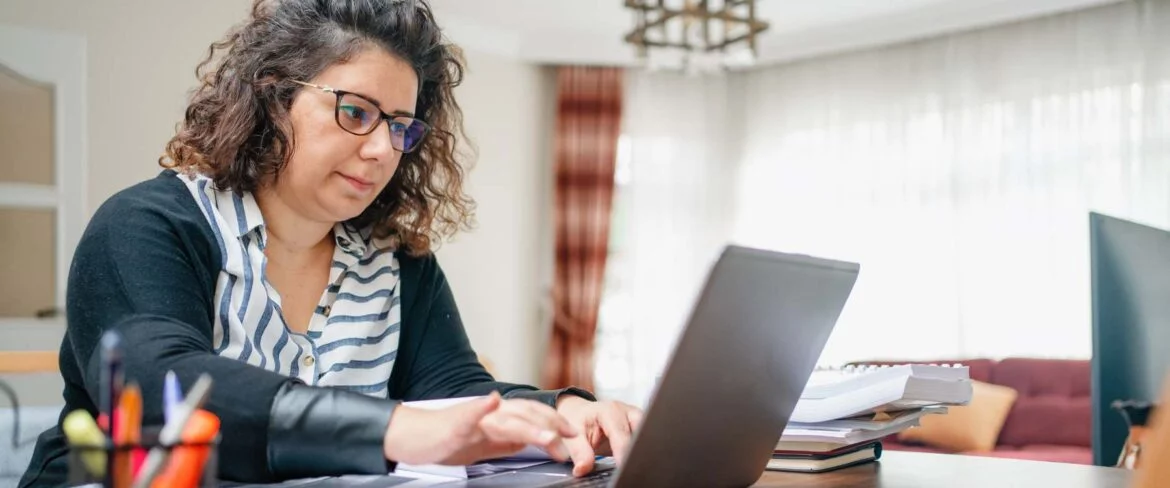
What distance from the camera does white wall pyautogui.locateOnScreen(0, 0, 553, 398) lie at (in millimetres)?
4195

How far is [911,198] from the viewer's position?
5.74 metres

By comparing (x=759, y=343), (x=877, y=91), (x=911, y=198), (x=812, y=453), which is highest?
(x=877, y=91)

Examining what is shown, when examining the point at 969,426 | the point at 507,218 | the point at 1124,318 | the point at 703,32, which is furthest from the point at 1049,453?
the point at 507,218

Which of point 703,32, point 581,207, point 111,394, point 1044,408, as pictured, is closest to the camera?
point 111,394

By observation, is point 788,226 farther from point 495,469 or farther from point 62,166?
point 495,469

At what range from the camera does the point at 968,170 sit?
18.1 feet

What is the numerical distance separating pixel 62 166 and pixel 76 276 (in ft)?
10.4

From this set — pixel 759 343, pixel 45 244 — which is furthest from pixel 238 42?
pixel 45 244

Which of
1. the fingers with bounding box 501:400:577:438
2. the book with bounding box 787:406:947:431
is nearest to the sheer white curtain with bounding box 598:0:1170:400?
the book with bounding box 787:406:947:431

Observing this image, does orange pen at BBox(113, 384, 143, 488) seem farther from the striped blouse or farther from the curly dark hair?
the curly dark hair

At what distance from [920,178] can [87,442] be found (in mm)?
5608

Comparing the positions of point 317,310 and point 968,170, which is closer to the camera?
point 317,310

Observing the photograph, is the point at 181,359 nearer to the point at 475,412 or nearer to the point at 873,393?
the point at 475,412

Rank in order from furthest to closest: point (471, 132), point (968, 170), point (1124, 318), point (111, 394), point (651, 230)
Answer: point (651, 230) < point (471, 132) < point (968, 170) < point (1124, 318) < point (111, 394)
